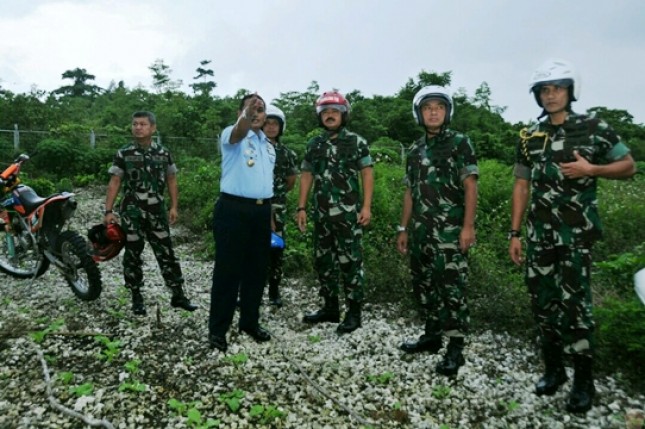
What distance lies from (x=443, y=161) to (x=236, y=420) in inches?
87.5

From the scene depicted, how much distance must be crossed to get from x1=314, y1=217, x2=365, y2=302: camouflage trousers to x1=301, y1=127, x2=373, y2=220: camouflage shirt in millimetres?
135

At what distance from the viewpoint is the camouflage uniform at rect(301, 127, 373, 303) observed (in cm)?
423

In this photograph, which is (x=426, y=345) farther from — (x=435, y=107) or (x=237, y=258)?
(x=435, y=107)

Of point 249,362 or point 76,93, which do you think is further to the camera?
point 76,93

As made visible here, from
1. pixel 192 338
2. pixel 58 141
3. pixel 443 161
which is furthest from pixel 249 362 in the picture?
pixel 58 141

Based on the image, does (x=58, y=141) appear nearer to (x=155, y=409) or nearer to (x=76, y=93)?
(x=155, y=409)

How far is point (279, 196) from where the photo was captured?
509 cm

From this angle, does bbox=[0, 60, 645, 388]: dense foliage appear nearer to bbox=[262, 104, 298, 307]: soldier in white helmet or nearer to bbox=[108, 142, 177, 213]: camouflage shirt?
bbox=[262, 104, 298, 307]: soldier in white helmet

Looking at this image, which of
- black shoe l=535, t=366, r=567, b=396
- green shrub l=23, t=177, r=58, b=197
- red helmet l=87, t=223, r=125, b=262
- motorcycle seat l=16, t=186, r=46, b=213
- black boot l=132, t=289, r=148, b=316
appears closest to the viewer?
black shoe l=535, t=366, r=567, b=396

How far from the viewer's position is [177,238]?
841 cm

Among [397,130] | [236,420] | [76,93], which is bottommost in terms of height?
[236,420]

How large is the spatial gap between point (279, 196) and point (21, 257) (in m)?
2.97

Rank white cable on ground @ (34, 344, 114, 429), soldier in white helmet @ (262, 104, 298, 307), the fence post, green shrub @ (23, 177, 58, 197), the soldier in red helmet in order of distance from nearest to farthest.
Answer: white cable on ground @ (34, 344, 114, 429), the soldier in red helmet, soldier in white helmet @ (262, 104, 298, 307), green shrub @ (23, 177, 58, 197), the fence post

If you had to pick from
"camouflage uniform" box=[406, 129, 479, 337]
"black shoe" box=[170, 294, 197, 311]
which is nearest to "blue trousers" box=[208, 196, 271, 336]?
"black shoe" box=[170, 294, 197, 311]
